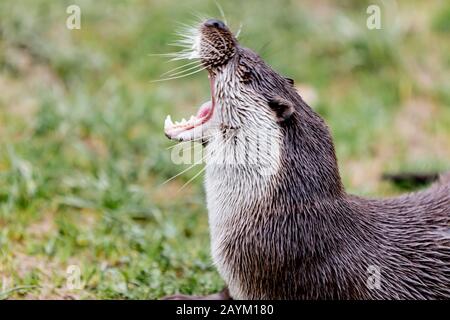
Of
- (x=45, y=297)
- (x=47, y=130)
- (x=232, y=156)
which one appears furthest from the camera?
(x=47, y=130)

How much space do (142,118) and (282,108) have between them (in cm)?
236

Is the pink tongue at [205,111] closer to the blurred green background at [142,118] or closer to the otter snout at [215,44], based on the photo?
the otter snout at [215,44]

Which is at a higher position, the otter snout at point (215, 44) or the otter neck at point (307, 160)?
the otter snout at point (215, 44)

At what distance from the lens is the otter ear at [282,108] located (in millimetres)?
2941

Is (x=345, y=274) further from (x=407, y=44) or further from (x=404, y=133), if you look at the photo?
(x=407, y=44)

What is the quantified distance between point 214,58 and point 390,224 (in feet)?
3.10

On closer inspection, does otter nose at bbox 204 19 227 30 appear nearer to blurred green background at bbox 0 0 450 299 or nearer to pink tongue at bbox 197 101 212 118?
pink tongue at bbox 197 101 212 118

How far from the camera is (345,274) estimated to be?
299 cm

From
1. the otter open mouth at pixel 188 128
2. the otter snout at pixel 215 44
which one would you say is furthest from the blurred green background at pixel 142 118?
the otter open mouth at pixel 188 128

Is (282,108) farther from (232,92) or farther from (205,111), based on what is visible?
(205,111)

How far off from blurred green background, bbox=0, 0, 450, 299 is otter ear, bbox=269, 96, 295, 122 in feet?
2.40

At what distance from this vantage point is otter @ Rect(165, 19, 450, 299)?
9.71ft

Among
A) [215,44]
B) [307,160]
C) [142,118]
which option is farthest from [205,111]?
[142,118]
